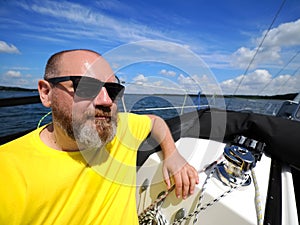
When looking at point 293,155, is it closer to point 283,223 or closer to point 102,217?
point 283,223

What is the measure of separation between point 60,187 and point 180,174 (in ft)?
1.52

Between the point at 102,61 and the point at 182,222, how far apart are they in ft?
2.48

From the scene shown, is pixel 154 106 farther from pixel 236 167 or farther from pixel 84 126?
pixel 236 167

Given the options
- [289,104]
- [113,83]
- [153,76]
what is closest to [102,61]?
[113,83]

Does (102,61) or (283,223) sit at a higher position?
(102,61)

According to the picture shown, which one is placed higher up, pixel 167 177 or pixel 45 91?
pixel 45 91

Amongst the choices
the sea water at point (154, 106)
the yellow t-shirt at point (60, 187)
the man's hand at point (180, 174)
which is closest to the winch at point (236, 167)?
the man's hand at point (180, 174)

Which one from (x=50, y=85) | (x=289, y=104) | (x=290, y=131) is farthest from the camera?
(x=289, y=104)

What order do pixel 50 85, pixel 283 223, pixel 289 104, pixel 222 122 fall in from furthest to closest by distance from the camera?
1. pixel 289 104
2. pixel 222 122
3. pixel 50 85
4. pixel 283 223

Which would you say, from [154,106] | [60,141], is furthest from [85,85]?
[154,106]

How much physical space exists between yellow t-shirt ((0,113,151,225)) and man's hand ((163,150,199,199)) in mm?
207

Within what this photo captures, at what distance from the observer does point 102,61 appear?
76 cm

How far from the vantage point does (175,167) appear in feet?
2.36

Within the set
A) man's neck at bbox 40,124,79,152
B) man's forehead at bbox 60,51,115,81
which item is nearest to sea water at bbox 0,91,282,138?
man's forehead at bbox 60,51,115,81
